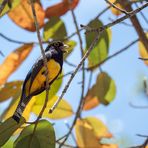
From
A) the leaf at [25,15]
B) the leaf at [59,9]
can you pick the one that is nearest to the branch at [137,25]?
the leaf at [59,9]

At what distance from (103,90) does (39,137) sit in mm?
574

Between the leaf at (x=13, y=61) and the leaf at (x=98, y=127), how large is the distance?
0.29 metres

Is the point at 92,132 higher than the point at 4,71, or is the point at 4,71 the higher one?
the point at 4,71

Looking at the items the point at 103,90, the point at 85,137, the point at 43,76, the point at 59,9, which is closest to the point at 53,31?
the point at 59,9

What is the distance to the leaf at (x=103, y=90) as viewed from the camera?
172 centimetres

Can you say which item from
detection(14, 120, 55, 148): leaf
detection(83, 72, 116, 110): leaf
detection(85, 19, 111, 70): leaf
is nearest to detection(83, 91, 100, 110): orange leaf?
detection(83, 72, 116, 110): leaf

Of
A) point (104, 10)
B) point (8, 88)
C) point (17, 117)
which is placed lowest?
point (17, 117)

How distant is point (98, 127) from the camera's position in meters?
1.71

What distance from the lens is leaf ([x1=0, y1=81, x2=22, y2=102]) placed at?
1.51m

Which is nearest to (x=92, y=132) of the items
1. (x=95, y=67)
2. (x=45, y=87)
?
(x=95, y=67)

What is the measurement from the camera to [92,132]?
5.26ft

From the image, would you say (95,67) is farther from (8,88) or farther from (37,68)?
(37,68)

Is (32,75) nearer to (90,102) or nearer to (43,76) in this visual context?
(43,76)

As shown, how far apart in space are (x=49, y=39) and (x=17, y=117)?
69 cm
